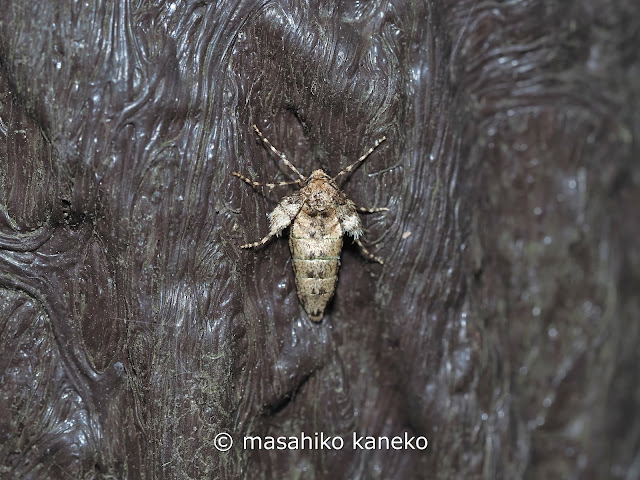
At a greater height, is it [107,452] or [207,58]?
[207,58]

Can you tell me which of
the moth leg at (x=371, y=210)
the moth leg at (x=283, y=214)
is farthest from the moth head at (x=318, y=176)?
the moth leg at (x=371, y=210)

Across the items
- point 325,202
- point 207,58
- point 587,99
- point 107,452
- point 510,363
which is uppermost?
point 207,58

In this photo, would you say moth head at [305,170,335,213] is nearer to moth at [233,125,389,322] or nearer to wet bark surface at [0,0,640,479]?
moth at [233,125,389,322]

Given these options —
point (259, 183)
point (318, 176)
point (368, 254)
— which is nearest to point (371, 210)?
point (368, 254)

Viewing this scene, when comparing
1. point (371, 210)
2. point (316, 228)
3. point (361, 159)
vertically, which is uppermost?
point (361, 159)

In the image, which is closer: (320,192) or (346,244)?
(320,192)

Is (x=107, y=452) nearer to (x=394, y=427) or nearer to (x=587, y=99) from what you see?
(x=394, y=427)

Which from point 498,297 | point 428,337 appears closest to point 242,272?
point 428,337

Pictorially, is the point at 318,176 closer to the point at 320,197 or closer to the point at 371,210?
the point at 320,197
